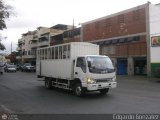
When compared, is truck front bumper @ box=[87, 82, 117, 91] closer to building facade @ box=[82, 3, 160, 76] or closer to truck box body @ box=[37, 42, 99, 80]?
truck box body @ box=[37, 42, 99, 80]

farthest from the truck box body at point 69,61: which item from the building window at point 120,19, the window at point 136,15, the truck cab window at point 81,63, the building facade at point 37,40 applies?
the building facade at point 37,40

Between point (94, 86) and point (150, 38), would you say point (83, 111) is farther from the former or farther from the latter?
Result: point (150, 38)

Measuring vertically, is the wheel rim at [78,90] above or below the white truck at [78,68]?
below

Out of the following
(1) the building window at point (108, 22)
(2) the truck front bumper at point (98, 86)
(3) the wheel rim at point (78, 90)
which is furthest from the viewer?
(1) the building window at point (108, 22)

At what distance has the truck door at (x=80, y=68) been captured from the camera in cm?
1571

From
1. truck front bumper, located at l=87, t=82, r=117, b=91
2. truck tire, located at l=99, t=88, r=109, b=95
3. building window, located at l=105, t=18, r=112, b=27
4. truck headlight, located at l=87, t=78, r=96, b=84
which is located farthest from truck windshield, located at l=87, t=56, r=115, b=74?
building window, located at l=105, t=18, r=112, b=27

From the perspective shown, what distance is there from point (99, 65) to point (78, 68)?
1273 millimetres

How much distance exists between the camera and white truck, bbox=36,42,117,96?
1538cm

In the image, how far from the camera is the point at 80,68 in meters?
16.0

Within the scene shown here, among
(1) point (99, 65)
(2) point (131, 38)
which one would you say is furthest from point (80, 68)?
(2) point (131, 38)

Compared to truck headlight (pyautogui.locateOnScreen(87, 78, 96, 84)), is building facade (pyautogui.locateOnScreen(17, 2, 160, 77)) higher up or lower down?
higher up

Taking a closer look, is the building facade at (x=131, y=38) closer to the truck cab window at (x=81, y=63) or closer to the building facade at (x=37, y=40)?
the building facade at (x=37, y=40)

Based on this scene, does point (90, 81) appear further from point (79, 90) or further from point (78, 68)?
point (78, 68)

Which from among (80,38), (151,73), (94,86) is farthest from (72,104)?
(80,38)
